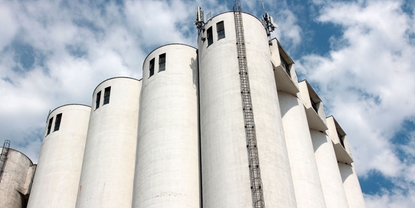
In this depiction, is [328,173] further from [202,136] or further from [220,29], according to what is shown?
[220,29]

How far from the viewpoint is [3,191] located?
160ft

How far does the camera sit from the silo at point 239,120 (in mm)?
29719

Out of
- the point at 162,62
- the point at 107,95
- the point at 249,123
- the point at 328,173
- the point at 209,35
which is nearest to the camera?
the point at 249,123

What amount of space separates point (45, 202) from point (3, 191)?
9.69 metres

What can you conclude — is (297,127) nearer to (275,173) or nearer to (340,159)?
(275,173)

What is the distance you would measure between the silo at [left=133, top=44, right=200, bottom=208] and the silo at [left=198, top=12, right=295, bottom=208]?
210cm

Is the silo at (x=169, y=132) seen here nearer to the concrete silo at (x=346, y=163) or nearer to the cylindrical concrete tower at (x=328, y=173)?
the cylindrical concrete tower at (x=328, y=173)

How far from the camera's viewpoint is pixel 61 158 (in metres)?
45.2

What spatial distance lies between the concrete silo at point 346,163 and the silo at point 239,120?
1720cm

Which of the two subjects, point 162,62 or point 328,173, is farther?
point 328,173

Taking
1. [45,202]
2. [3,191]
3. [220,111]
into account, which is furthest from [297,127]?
[3,191]

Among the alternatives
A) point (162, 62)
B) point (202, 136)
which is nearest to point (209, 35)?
point (162, 62)

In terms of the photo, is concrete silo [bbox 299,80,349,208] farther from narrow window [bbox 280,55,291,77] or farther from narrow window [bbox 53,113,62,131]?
narrow window [bbox 53,113,62,131]

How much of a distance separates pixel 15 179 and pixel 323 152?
115ft
